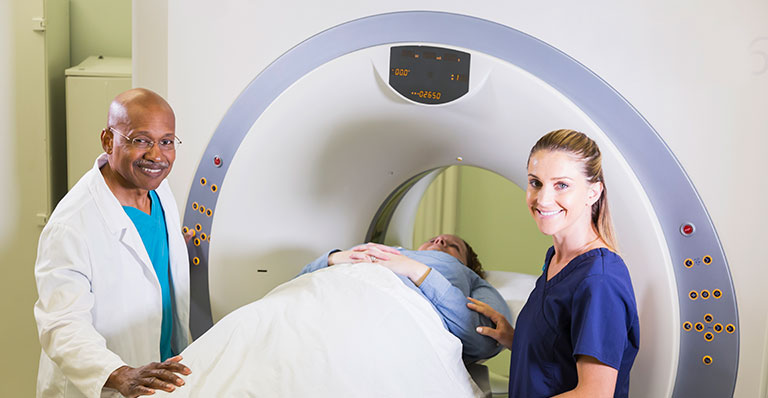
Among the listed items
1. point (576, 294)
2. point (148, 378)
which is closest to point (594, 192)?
point (576, 294)

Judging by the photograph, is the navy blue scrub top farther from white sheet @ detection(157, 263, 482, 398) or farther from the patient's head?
the patient's head

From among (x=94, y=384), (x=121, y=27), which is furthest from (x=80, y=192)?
(x=121, y=27)

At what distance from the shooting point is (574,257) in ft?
4.24

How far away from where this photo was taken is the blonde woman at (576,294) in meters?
1.18

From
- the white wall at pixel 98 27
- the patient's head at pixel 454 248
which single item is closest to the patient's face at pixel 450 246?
the patient's head at pixel 454 248

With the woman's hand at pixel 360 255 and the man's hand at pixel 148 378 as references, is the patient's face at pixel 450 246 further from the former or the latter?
the man's hand at pixel 148 378

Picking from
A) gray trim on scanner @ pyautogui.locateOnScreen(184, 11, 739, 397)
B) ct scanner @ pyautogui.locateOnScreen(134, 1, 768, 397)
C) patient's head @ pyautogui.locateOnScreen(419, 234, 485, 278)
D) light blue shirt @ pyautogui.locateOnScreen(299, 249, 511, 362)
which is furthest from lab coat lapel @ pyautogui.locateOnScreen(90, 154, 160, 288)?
patient's head @ pyautogui.locateOnScreen(419, 234, 485, 278)

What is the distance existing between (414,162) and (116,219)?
2.39 feet

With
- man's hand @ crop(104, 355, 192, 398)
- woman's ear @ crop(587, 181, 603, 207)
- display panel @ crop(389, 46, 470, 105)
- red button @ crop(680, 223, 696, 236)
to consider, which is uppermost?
display panel @ crop(389, 46, 470, 105)

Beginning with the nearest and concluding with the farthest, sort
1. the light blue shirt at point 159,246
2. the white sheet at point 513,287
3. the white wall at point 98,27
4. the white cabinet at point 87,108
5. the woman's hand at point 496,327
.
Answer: the woman's hand at point 496,327, the light blue shirt at point 159,246, the white sheet at point 513,287, the white cabinet at point 87,108, the white wall at point 98,27

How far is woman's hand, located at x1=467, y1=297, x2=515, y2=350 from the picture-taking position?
157 centimetres

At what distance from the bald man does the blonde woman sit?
0.75 m

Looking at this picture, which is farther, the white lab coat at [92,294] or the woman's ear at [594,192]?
the white lab coat at [92,294]

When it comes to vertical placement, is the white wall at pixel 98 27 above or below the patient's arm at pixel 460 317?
above
